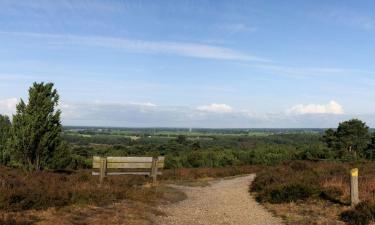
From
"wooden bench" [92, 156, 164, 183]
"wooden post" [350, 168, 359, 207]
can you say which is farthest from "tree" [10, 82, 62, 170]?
"wooden post" [350, 168, 359, 207]

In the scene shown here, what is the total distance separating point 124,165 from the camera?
51.2 ft

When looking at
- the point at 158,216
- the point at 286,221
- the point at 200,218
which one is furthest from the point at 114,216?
the point at 286,221

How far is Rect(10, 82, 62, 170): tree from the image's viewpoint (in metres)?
20.9

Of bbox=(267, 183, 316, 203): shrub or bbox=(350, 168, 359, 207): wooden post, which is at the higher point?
bbox=(350, 168, 359, 207): wooden post

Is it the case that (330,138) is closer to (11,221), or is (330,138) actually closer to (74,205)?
(74,205)

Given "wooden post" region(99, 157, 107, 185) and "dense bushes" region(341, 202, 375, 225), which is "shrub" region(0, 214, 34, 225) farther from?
"dense bushes" region(341, 202, 375, 225)

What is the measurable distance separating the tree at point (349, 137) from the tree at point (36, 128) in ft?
138

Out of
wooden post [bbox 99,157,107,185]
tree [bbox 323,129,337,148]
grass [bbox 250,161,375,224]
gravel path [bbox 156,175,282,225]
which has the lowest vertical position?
gravel path [bbox 156,175,282,225]

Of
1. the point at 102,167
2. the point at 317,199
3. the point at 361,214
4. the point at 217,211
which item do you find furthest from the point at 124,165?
the point at 361,214

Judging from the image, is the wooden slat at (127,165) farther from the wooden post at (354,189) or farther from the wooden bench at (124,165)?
the wooden post at (354,189)

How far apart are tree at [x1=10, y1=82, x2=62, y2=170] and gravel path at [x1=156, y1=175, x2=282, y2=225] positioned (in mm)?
8947

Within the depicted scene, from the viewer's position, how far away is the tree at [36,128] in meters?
20.9

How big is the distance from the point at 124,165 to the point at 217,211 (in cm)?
453

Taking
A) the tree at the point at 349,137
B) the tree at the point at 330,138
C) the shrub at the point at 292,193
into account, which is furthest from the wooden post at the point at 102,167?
the tree at the point at 330,138
